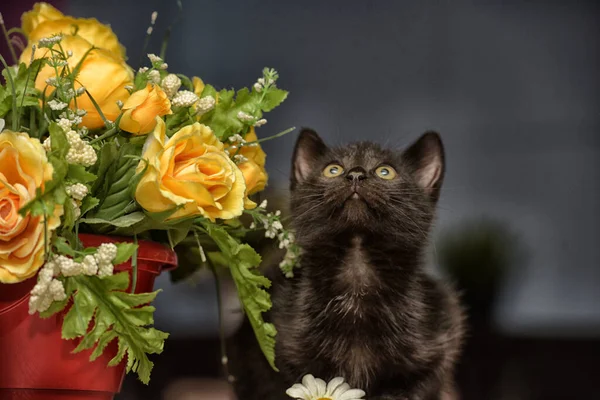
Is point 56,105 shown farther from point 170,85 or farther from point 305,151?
→ point 305,151

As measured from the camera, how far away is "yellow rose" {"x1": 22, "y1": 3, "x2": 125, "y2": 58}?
29.9 inches

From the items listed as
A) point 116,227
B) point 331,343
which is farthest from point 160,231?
point 331,343

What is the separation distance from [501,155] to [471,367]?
37 cm

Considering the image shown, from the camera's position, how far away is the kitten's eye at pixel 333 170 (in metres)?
0.83

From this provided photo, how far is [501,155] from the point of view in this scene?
1.20m

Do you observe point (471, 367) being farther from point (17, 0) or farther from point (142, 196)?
point (17, 0)

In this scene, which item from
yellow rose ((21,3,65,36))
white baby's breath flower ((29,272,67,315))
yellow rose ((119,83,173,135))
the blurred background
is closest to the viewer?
white baby's breath flower ((29,272,67,315))

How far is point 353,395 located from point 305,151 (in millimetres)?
318

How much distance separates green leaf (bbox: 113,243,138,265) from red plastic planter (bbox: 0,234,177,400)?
0.05 meters

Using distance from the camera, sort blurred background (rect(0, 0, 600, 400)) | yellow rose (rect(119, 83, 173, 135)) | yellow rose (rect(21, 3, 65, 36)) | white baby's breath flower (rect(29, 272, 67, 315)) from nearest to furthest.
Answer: white baby's breath flower (rect(29, 272, 67, 315)), yellow rose (rect(119, 83, 173, 135)), yellow rose (rect(21, 3, 65, 36)), blurred background (rect(0, 0, 600, 400))

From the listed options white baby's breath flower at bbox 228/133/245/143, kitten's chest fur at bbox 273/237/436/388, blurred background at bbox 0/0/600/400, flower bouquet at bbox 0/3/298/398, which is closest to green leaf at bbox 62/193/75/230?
flower bouquet at bbox 0/3/298/398

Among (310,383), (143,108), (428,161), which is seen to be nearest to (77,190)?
(143,108)

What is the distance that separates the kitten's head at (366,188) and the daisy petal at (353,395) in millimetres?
176

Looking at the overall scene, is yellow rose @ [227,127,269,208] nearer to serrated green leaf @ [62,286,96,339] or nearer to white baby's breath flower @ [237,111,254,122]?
white baby's breath flower @ [237,111,254,122]
